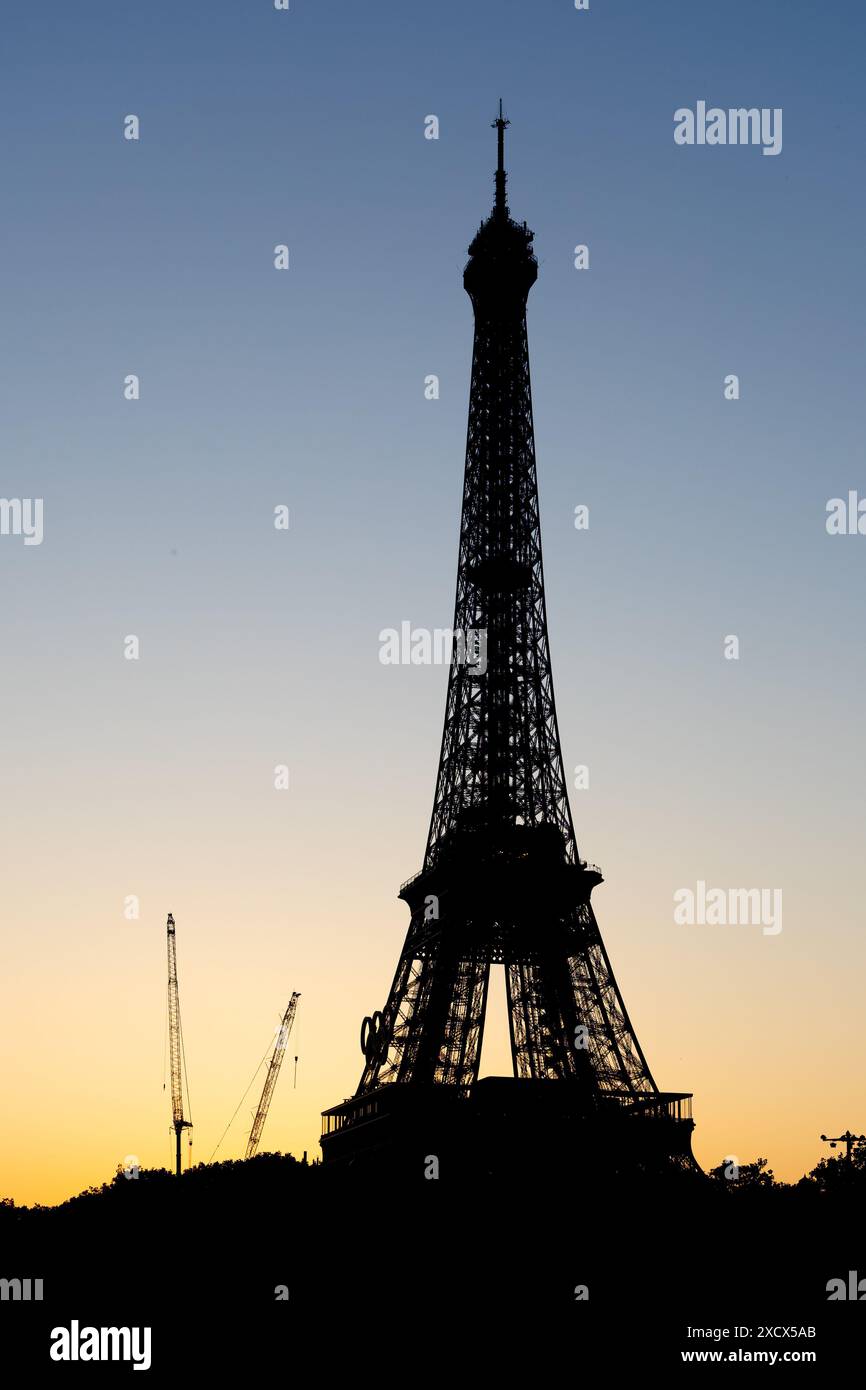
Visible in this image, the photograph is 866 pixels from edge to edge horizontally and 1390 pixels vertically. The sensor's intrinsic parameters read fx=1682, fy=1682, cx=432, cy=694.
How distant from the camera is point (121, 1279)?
98375mm

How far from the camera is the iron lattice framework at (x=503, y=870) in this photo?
398 ft

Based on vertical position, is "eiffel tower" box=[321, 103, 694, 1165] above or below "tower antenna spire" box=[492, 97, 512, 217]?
below

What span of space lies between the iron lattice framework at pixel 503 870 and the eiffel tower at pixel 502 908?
0.13m

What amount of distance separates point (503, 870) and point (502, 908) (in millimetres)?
2847

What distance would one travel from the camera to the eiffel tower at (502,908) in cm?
11862

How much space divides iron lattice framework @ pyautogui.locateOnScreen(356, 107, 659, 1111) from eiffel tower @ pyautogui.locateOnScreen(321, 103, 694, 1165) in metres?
0.13

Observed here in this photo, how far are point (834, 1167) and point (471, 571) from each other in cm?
5418

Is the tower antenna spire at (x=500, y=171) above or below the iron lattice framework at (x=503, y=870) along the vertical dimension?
above

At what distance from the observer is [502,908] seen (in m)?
124

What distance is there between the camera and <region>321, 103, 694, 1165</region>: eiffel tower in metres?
119

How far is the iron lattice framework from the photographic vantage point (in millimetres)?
121438
